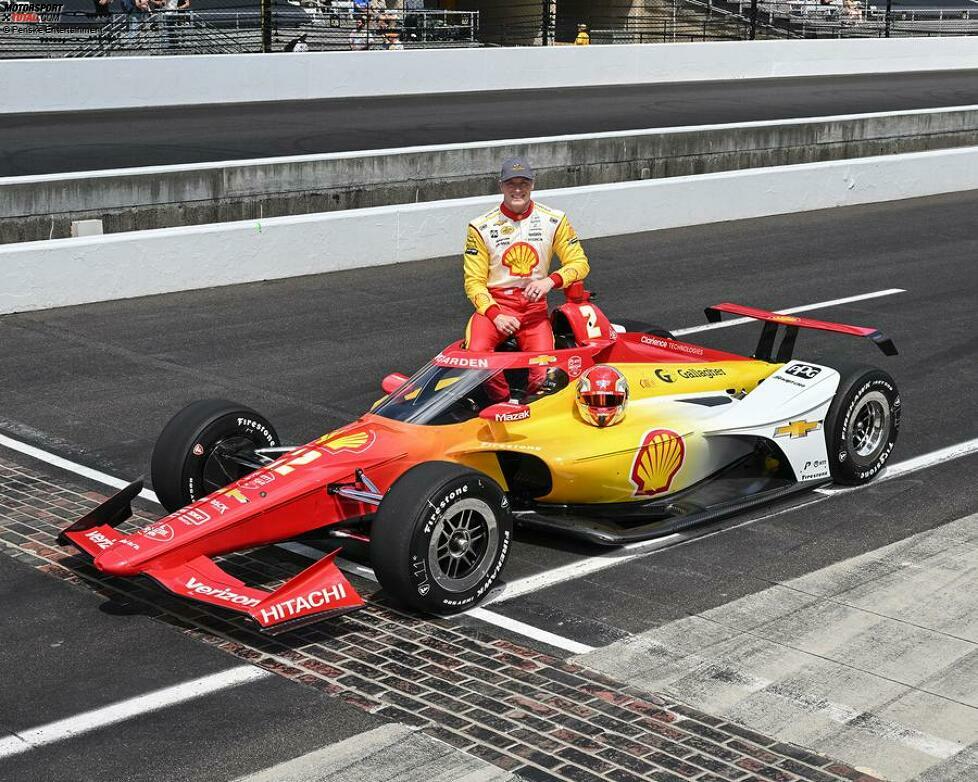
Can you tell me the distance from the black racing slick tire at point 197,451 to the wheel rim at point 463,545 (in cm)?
165

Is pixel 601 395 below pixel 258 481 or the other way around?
the other way around

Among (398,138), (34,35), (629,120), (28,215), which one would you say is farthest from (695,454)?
(34,35)

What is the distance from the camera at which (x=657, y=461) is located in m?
8.26

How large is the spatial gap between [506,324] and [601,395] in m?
0.90

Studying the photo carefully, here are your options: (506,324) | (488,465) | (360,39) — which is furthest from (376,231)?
(360,39)

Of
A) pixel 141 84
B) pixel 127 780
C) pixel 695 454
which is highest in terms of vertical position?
pixel 141 84

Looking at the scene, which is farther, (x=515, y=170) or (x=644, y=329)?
(x=644, y=329)

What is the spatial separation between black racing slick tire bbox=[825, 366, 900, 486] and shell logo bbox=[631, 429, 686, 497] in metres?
1.14

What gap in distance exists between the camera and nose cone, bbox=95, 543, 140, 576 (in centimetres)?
689

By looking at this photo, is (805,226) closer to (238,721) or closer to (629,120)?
(629,120)

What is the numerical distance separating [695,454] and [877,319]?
6.29m

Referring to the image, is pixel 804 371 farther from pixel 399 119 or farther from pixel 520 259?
pixel 399 119

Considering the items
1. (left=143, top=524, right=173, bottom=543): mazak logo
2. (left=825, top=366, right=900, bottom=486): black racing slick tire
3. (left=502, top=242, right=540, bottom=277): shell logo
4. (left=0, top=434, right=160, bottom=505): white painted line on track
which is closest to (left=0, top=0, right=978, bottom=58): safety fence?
(left=0, top=434, right=160, bottom=505): white painted line on track

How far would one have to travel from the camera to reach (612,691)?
625cm
